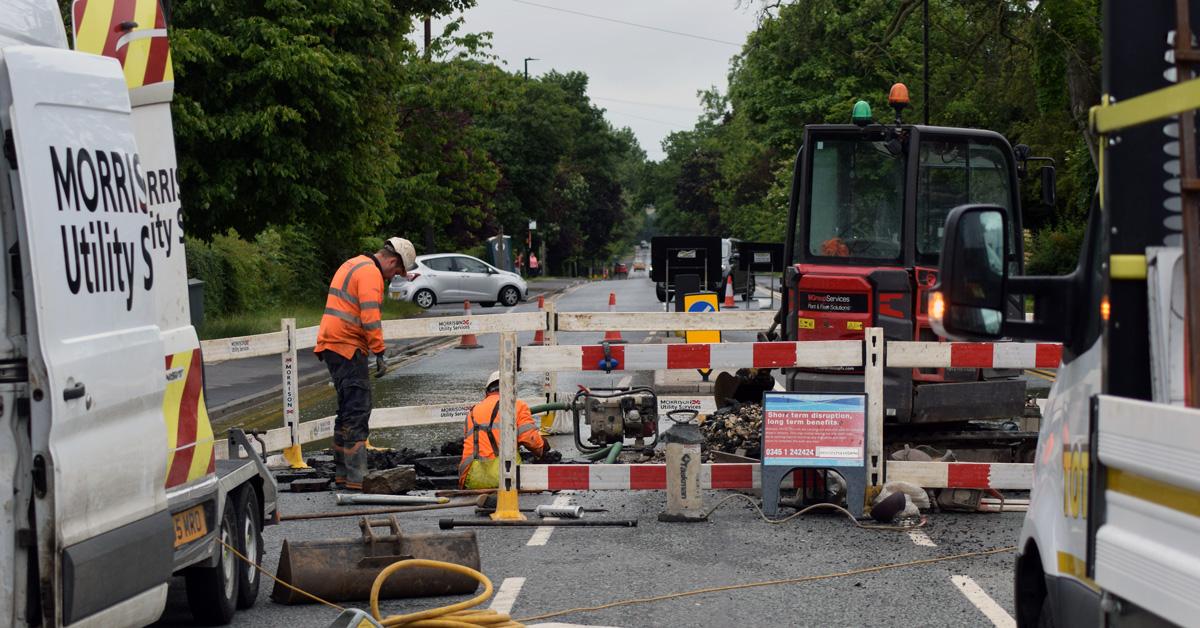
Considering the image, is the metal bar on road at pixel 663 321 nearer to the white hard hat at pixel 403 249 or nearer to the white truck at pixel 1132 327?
the white hard hat at pixel 403 249

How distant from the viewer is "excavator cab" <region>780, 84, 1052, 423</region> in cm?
1143

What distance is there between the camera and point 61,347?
17.2 ft

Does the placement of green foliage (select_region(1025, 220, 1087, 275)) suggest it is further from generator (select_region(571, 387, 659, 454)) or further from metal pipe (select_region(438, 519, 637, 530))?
metal pipe (select_region(438, 519, 637, 530))

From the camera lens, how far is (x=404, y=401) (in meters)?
18.9

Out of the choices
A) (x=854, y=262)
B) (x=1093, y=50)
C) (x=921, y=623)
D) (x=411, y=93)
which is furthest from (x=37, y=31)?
(x=411, y=93)

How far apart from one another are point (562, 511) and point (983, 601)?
3339 millimetres

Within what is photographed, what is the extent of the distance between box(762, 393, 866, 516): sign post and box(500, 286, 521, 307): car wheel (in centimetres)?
3604

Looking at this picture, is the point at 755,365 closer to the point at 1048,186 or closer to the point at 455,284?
the point at 1048,186

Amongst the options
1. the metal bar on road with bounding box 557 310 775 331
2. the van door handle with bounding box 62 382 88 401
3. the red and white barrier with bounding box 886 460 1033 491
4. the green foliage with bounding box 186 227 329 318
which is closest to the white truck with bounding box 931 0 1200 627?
the van door handle with bounding box 62 382 88 401

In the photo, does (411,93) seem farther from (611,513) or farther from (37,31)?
(37,31)

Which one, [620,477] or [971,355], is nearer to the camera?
[620,477]

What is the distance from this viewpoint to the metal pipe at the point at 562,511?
10094 millimetres

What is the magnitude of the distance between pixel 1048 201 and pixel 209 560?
17.6ft

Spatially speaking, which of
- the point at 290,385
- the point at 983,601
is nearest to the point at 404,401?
the point at 290,385
